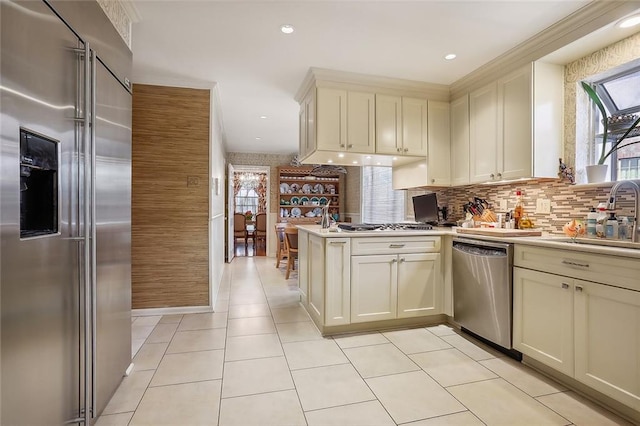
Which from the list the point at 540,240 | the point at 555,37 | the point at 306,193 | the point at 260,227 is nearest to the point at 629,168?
the point at 540,240

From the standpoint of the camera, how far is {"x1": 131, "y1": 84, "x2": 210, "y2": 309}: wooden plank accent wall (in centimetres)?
323

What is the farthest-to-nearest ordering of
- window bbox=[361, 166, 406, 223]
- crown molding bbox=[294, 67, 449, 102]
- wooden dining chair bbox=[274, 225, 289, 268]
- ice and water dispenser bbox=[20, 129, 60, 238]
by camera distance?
1. wooden dining chair bbox=[274, 225, 289, 268]
2. window bbox=[361, 166, 406, 223]
3. crown molding bbox=[294, 67, 449, 102]
4. ice and water dispenser bbox=[20, 129, 60, 238]

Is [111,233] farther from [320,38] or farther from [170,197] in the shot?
[320,38]

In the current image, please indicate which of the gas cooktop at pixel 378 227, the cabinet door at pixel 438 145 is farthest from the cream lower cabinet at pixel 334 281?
the cabinet door at pixel 438 145

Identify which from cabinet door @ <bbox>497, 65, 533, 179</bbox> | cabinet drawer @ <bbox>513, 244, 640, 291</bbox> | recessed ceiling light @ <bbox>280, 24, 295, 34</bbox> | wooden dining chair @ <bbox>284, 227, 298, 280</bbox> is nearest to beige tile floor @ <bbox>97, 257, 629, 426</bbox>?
cabinet drawer @ <bbox>513, 244, 640, 291</bbox>

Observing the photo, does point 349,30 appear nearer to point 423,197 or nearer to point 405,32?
point 405,32

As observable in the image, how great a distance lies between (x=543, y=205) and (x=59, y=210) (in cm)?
334

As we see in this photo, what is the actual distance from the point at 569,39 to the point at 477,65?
2.50ft

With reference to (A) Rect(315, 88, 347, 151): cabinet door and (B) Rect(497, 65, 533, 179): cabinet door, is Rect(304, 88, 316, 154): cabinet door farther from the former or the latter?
(B) Rect(497, 65, 533, 179): cabinet door

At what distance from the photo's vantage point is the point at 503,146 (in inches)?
110

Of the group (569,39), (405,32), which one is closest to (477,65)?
(569,39)

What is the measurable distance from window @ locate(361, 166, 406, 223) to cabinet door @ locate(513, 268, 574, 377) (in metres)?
2.30

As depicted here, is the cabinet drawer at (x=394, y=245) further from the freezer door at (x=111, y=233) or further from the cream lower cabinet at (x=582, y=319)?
the freezer door at (x=111, y=233)

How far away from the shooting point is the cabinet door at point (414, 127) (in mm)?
3330
